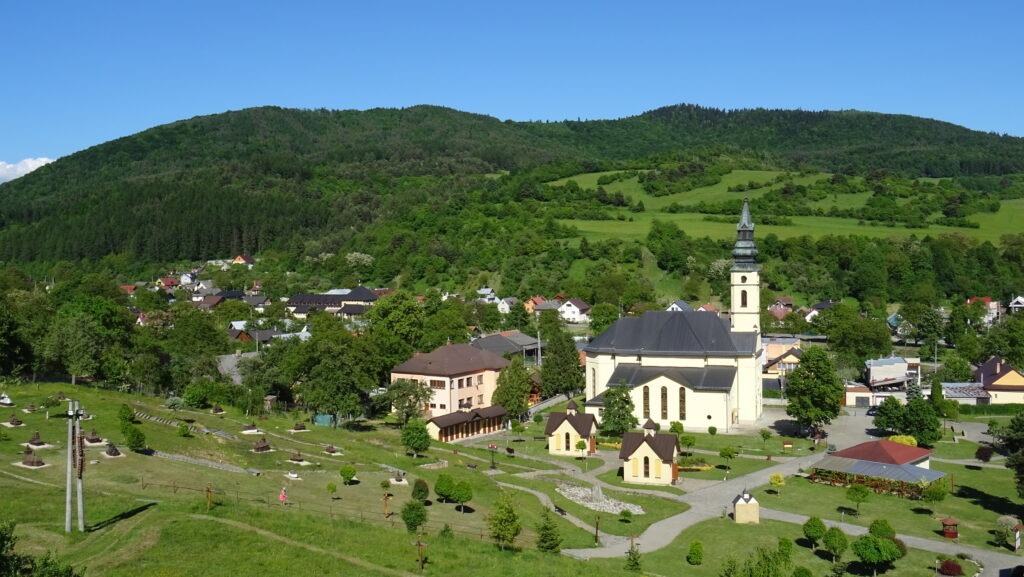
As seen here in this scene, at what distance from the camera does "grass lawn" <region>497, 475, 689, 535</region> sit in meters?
39.6

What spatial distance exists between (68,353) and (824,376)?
1981 inches

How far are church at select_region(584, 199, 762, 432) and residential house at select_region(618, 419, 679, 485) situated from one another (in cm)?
1327

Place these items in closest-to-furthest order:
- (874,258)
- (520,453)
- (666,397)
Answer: (520,453)
(666,397)
(874,258)

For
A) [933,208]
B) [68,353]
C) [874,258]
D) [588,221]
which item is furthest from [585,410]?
[933,208]

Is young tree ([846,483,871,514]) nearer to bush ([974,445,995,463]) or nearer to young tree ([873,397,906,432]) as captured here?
bush ([974,445,995,463])

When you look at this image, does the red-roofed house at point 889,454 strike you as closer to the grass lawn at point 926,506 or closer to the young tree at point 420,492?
the grass lawn at point 926,506

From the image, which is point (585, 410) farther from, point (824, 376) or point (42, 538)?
point (42, 538)

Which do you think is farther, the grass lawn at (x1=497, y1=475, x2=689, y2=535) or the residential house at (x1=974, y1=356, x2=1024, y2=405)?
the residential house at (x1=974, y1=356, x2=1024, y2=405)

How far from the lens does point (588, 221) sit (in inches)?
6211

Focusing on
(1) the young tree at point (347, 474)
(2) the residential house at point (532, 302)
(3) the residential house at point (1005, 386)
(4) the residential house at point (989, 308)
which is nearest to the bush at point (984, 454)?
(3) the residential house at point (1005, 386)

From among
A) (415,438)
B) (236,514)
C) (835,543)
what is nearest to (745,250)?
(415,438)

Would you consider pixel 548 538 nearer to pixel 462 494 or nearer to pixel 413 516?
pixel 413 516

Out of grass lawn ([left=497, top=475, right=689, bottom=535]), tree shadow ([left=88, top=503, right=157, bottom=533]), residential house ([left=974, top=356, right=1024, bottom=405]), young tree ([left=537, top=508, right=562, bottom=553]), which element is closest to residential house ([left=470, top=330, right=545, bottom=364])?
grass lawn ([left=497, top=475, right=689, bottom=535])

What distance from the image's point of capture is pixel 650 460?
159ft
